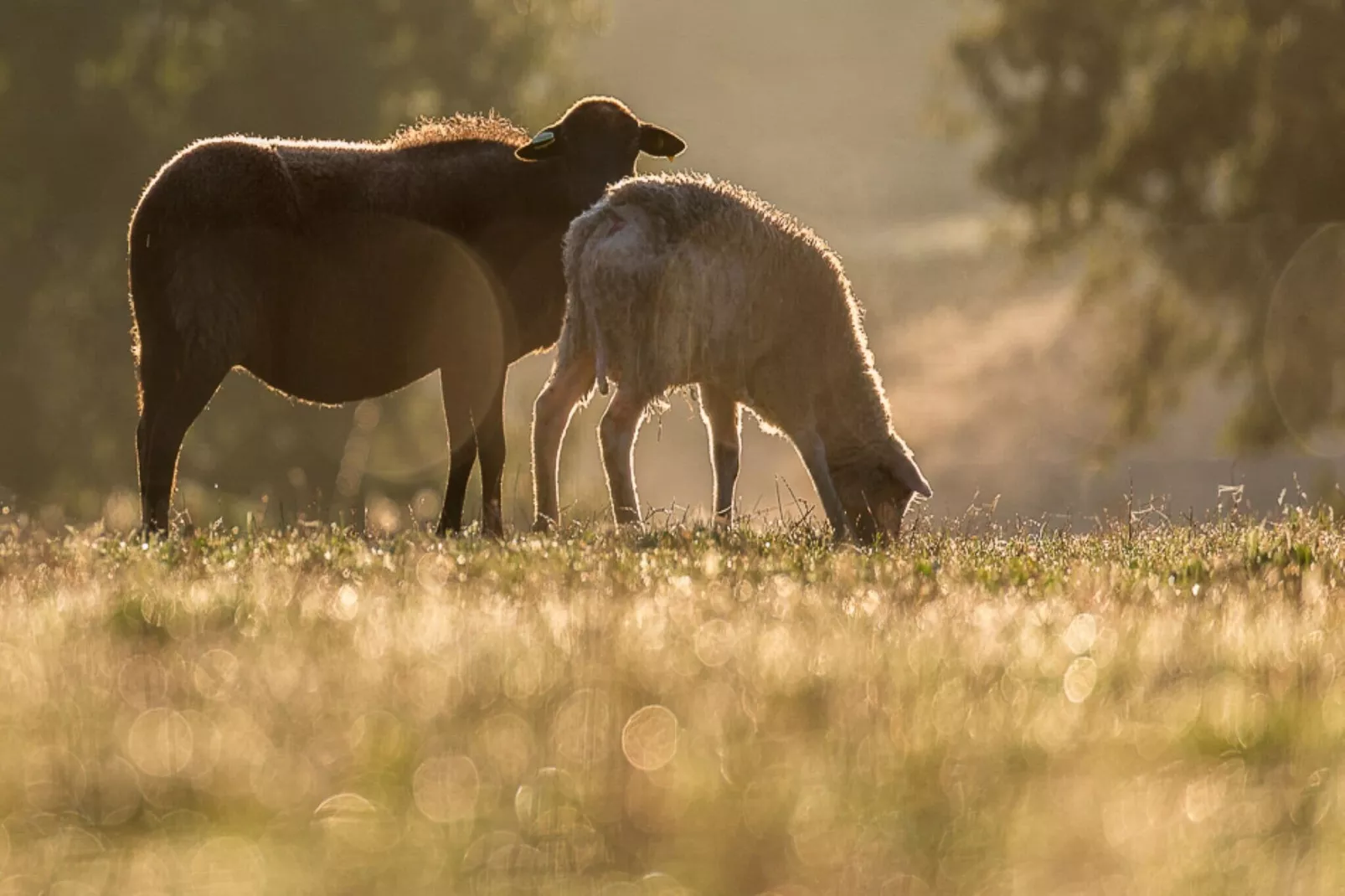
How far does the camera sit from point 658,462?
76.9 metres

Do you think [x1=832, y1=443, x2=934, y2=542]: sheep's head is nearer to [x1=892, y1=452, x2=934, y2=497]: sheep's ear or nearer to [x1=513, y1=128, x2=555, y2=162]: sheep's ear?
[x1=892, y1=452, x2=934, y2=497]: sheep's ear

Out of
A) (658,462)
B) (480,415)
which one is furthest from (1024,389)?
(480,415)

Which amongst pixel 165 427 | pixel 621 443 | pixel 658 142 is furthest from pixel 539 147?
pixel 165 427

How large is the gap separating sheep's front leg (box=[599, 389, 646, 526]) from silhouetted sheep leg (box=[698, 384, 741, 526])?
1085mm

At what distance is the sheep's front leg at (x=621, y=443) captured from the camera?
9.85 m

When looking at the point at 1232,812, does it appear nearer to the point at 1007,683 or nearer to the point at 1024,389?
the point at 1007,683

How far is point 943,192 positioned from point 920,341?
5320 centimetres

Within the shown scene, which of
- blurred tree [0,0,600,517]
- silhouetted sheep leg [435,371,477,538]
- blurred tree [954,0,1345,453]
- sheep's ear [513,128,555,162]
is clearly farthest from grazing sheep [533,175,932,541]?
blurred tree [0,0,600,517]

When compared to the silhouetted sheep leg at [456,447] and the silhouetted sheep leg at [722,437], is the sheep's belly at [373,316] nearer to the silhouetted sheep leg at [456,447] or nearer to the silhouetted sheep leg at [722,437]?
the silhouetted sheep leg at [456,447]

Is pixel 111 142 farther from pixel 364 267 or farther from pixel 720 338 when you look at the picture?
pixel 720 338

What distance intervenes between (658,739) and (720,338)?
19.6 ft

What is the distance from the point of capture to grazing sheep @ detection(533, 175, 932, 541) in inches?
384

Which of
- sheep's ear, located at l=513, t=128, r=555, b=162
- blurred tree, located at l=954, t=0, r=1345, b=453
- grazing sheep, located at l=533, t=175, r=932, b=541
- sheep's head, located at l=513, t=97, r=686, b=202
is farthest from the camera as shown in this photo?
blurred tree, located at l=954, t=0, r=1345, b=453

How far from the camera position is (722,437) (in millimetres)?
11000
